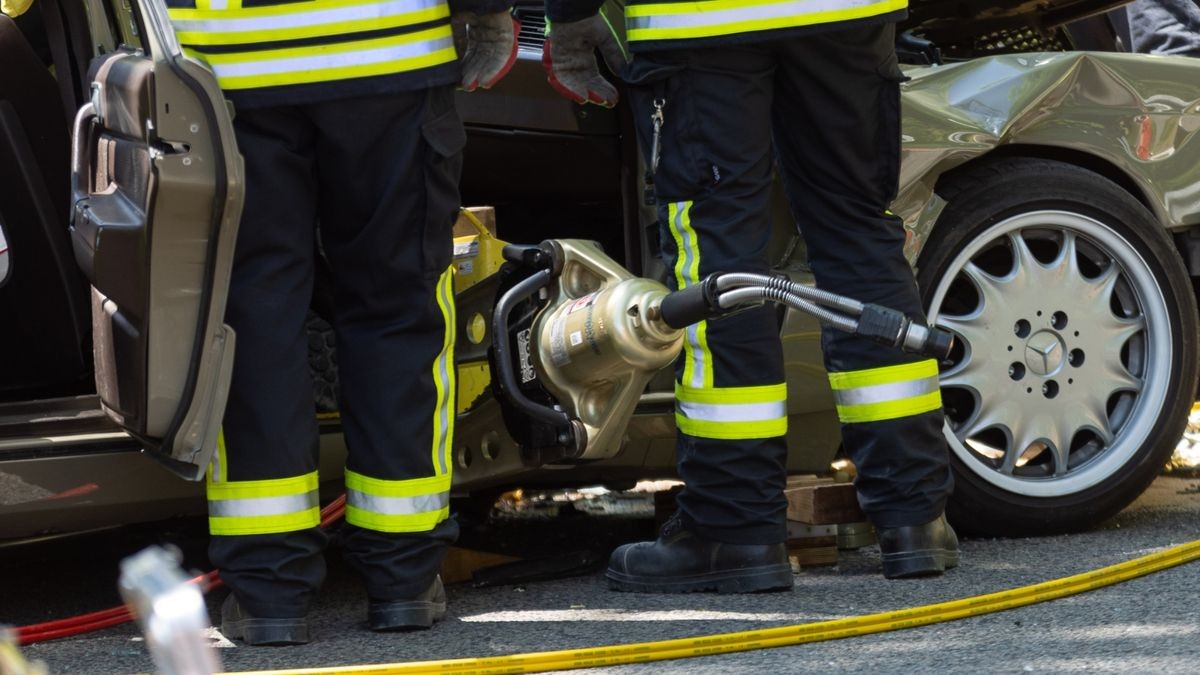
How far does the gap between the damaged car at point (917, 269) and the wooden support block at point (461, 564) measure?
0.18 meters

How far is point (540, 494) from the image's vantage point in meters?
4.75

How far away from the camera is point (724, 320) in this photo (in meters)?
3.11

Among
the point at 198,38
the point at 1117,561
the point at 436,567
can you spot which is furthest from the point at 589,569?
the point at 198,38

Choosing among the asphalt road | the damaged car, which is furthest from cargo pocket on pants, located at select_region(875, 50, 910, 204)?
the asphalt road

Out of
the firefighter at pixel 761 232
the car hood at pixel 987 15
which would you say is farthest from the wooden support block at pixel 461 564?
the car hood at pixel 987 15

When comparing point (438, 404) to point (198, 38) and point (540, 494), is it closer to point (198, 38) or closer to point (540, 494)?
point (198, 38)

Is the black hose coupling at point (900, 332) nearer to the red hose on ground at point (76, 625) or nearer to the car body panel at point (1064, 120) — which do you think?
the car body panel at point (1064, 120)

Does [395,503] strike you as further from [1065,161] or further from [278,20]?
[1065,161]

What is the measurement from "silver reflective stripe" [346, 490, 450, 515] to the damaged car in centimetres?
24

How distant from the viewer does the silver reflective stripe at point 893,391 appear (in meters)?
3.22

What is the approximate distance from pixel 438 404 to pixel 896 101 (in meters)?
1.08

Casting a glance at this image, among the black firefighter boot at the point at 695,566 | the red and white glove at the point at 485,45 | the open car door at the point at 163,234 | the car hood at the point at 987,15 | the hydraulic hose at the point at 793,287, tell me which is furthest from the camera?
the car hood at the point at 987,15

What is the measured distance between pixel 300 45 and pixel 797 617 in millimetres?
1333

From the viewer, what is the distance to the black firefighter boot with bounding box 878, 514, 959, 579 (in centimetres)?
322
